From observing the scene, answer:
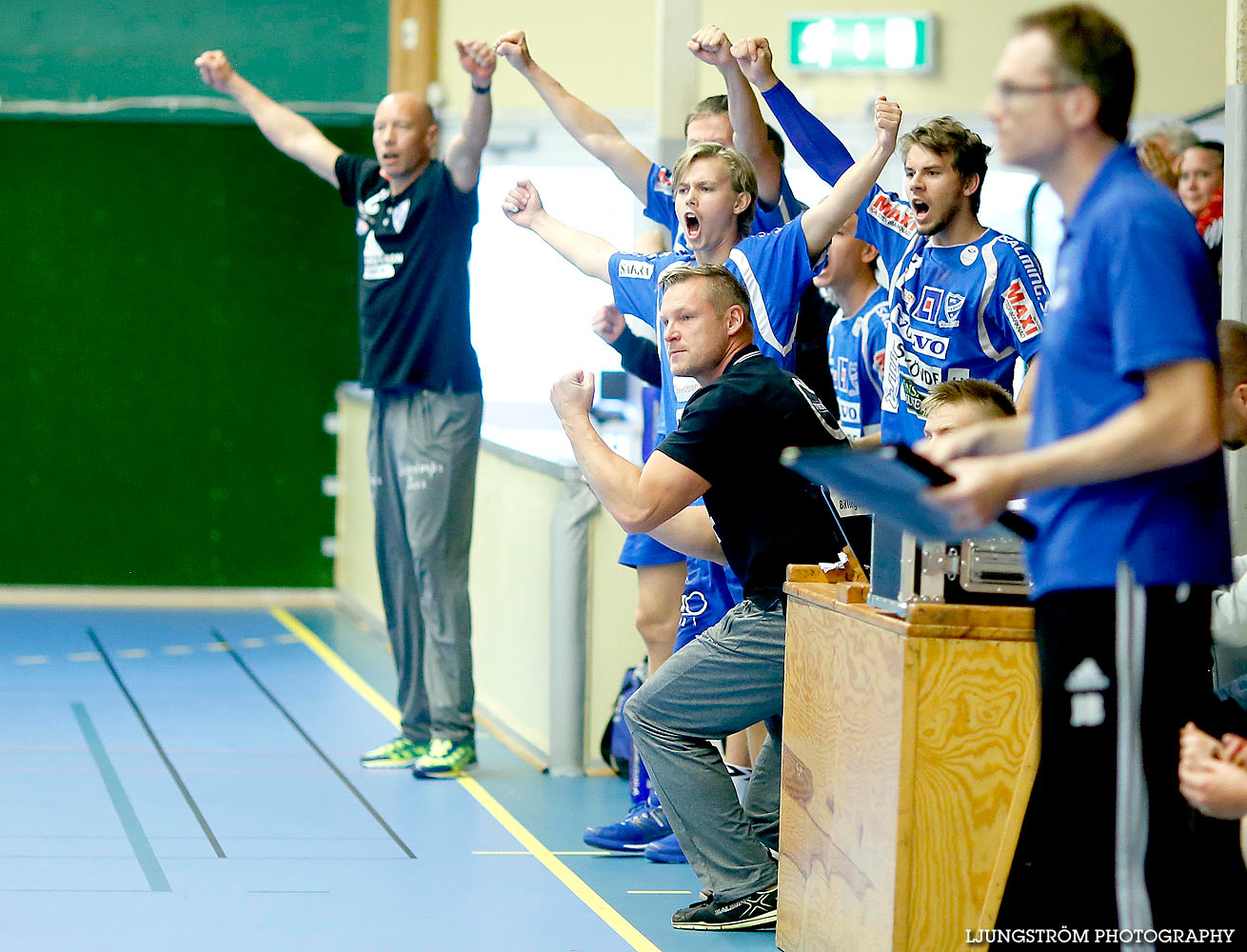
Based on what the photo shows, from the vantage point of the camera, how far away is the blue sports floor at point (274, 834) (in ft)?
13.3

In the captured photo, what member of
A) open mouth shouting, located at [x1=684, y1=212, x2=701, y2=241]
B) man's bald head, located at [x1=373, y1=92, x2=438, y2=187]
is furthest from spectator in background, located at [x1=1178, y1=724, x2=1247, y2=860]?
man's bald head, located at [x1=373, y1=92, x2=438, y2=187]

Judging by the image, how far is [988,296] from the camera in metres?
4.25

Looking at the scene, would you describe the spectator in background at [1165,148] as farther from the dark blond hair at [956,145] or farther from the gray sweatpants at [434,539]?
the gray sweatpants at [434,539]

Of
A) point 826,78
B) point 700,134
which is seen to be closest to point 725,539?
point 700,134

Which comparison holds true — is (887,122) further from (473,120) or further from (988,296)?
(473,120)

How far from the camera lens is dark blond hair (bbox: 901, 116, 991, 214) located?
4.31 metres

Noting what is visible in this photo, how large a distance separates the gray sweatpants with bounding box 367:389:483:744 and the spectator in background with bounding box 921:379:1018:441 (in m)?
2.46

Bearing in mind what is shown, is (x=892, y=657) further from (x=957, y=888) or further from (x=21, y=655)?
(x=21, y=655)

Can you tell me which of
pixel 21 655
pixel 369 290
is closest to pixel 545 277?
pixel 21 655

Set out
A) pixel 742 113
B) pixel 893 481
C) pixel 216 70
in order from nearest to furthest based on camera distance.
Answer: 1. pixel 893 481
2. pixel 742 113
3. pixel 216 70

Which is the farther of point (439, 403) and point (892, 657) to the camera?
point (439, 403)

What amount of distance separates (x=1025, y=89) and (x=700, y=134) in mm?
2924

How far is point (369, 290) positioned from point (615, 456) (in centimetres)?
239

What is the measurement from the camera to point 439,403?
5887mm
